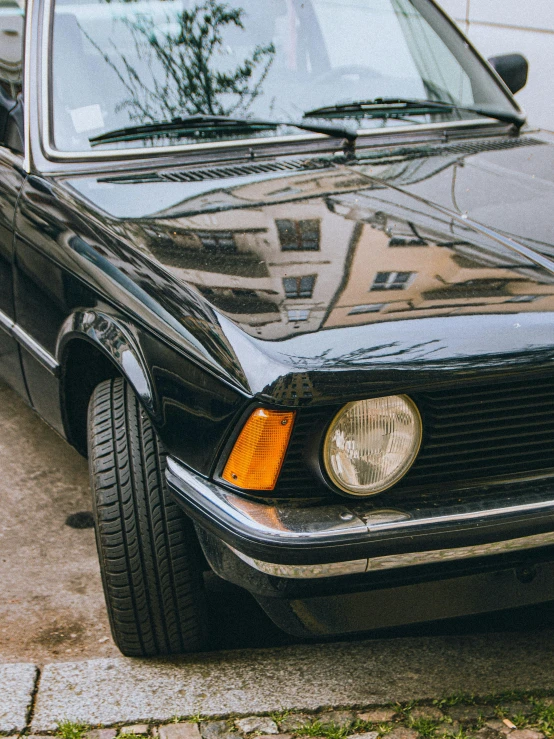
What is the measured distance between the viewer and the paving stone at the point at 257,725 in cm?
223

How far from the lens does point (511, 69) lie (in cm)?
389

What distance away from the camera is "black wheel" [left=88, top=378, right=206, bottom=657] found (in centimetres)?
232

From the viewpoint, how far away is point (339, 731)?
86.7 inches

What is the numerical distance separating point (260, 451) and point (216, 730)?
783 millimetres

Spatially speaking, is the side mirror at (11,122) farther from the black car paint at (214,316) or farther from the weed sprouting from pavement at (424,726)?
the weed sprouting from pavement at (424,726)

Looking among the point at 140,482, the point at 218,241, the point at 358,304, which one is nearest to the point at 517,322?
the point at 358,304

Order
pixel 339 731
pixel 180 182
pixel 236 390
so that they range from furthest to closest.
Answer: pixel 180 182
pixel 339 731
pixel 236 390

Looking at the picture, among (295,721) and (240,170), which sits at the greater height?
(240,170)

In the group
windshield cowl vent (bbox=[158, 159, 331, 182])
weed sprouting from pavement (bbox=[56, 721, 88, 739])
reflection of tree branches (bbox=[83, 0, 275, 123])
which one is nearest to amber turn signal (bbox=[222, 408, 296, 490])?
weed sprouting from pavement (bbox=[56, 721, 88, 739])

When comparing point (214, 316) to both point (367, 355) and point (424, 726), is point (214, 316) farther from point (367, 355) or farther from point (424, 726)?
point (424, 726)

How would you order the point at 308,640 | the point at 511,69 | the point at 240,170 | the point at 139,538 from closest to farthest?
the point at 139,538, the point at 308,640, the point at 240,170, the point at 511,69

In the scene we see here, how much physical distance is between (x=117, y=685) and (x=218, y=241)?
1.20 meters

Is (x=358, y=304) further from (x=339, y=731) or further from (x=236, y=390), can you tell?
(x=339, y=731)

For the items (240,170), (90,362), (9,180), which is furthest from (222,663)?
(9,180)
